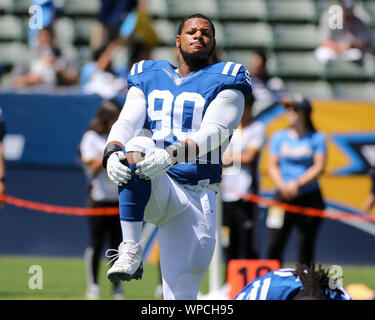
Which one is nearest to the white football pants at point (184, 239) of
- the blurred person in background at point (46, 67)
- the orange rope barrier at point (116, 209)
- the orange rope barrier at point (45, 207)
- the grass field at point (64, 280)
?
the grass field at point (64, 280)

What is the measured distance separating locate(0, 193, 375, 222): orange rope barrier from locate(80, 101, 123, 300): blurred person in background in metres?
0.05

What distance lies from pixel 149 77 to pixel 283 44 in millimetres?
7763

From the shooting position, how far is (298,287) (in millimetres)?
3639

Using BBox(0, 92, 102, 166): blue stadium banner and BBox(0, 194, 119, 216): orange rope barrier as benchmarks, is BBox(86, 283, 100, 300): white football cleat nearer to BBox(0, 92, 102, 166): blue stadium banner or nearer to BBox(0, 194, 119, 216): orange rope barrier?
BBox(0, 194, 119, 216): orange rope barrier

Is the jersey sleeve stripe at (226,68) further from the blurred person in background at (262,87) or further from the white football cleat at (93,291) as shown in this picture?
the blurred person in background at (262,87)

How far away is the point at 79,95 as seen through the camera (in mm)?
9250

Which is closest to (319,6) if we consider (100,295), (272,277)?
(100,295)

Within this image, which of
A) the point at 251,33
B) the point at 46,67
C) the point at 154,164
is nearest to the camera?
the point at 154,164

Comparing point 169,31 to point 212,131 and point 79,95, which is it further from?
point 212,131

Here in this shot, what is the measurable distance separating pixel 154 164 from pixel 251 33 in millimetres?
8265

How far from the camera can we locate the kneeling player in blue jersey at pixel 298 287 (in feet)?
11.8

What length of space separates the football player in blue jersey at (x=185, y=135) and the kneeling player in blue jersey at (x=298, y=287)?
2.10ft

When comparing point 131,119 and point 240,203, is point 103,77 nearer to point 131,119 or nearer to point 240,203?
point 240,203

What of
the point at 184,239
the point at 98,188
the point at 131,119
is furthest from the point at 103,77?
the point at 184,239
